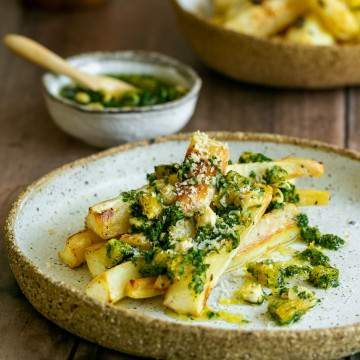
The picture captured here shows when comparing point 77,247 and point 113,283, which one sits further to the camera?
point 77,247

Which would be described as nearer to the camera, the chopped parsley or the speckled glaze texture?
the chopped parsley

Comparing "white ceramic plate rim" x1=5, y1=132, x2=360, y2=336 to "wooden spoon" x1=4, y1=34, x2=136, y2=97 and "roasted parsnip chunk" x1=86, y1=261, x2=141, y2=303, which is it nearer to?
Answer: "roasted parsnip chunk" x1=86, y1=261, x2=141, y2=303

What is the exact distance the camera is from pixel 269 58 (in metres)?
3.87

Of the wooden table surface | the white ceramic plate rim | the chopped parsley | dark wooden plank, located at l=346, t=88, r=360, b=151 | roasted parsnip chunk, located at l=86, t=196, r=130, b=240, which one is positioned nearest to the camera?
the white ceramic plate rim

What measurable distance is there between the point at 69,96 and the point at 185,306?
1.67m

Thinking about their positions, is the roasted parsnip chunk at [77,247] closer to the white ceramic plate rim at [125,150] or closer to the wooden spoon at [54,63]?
the white ceramic plate rim at [125,150]

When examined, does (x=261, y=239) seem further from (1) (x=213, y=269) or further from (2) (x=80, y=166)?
(2) (x=80, y=166)

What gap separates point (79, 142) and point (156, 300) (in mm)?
1468

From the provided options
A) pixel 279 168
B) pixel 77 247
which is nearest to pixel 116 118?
pixel 279 168

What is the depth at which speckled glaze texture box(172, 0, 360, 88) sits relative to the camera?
12.5 ft

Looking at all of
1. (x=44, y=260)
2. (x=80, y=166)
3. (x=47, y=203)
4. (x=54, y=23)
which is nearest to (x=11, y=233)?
(x=44, y=260)

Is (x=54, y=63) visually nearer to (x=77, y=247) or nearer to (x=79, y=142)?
(x=79, y=142)

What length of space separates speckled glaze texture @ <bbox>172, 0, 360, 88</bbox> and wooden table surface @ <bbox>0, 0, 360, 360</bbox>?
0.11 m

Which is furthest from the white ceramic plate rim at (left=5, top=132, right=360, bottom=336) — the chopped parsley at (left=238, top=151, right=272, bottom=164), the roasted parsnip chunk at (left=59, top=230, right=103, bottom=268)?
the chopped parsley at (left=238, top=151, right=272, bottom=164)
